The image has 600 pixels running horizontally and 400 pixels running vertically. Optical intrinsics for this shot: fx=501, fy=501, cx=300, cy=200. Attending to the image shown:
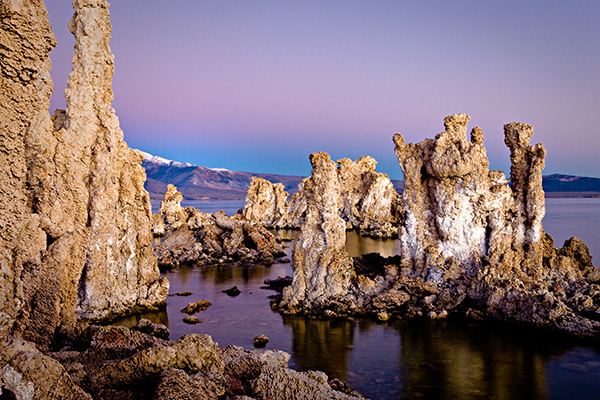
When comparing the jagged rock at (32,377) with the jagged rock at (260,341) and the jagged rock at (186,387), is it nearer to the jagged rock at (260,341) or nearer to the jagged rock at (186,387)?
the jagged rock at (186,387)

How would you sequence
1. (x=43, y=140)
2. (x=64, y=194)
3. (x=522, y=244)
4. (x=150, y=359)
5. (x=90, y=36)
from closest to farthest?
(x=150, y=359), (x=43, y=140), (x=64, y=194), (x=90, y=36), (x=522, y=244)

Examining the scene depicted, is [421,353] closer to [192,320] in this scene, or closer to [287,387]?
[287,387]

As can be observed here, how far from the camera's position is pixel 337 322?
18797 millimetres

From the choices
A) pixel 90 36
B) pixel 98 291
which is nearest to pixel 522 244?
pixel 98 291

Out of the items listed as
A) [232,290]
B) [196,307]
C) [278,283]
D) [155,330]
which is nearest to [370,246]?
[278,283]

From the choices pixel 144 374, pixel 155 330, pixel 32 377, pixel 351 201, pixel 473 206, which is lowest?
pixel 155 330

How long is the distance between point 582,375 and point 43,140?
15.1 m

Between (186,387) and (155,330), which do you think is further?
(155,330)

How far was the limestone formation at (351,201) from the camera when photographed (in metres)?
65.3

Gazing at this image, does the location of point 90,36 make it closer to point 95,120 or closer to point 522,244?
point 95,120

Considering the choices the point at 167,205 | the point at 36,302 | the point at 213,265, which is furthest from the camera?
the point at 167,205

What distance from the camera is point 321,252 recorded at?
67.2 ft

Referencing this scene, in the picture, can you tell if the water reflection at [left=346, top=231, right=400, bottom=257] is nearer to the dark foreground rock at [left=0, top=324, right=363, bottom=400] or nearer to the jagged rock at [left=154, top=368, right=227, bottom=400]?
the dark foreground rock at [left=0, top=324, right=363, bottom=400]

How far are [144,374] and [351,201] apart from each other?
5957 centimetres
